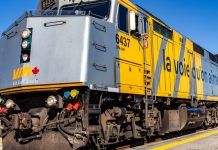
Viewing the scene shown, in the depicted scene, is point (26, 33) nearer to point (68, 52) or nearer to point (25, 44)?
point (25, 44)

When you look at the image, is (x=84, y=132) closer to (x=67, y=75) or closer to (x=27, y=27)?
(x=67, y=75)

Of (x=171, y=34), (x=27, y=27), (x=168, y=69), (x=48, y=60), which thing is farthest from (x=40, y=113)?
(x=171, y=34)

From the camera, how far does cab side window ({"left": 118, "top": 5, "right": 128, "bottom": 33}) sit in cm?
774

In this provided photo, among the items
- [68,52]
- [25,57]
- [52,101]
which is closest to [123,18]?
[68,52]

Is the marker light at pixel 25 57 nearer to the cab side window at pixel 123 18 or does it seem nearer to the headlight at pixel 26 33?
the headlight at pixel 26 33

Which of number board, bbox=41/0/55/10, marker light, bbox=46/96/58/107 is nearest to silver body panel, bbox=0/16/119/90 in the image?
marker light, bbox=46/96/58/107

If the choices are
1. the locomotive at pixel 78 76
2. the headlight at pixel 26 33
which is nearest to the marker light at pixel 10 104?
the locomotive at pixel 78 76

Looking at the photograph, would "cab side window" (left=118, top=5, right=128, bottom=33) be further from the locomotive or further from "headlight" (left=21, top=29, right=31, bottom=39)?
"headlight" (left=21, top=29, right=31, bottom=39)

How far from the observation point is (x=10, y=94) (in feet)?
24.1

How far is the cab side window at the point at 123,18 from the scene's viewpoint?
774 cm

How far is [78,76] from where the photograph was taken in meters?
6.27

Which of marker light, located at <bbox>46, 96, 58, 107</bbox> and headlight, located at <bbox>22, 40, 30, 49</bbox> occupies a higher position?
headlight, located at <bbox>22, 40, 30, 49</bbox>

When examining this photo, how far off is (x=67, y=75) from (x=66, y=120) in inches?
Result: 34.7

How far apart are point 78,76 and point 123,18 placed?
2.31m
